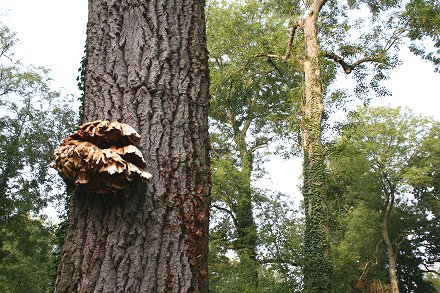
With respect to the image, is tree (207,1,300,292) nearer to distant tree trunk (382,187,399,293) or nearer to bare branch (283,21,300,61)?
bare branch (283,21,300,61)

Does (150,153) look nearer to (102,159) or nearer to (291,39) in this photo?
(102,159)

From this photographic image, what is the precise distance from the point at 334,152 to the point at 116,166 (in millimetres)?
12289

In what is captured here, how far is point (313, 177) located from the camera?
1123cm

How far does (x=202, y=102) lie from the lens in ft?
5.11

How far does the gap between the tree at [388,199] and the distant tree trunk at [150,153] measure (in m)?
22.8

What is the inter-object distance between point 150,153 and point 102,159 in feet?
0.80

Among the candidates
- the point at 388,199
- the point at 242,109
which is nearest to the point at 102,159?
the point at 242,109

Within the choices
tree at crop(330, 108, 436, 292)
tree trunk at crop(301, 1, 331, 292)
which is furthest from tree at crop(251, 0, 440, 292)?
tree at crop(330, 108, 436, 292)

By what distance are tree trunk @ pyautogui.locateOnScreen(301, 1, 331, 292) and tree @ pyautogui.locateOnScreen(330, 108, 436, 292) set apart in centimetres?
1208

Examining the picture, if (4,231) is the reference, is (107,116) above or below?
below

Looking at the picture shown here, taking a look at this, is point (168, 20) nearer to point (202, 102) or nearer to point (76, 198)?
point (202, 102)

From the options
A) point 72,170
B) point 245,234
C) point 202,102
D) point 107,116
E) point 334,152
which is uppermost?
point 334,152

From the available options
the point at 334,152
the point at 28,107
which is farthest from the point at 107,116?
the point at 28,107

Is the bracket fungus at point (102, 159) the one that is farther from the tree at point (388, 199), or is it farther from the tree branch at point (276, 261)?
the tree at point (388, 199)
